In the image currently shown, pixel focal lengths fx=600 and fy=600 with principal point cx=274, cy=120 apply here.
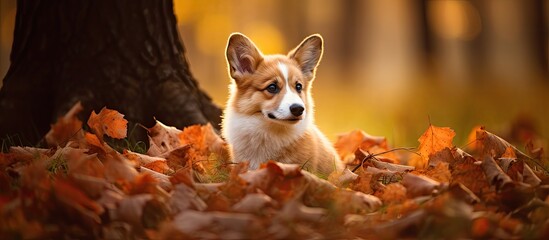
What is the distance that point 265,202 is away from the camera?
8.08 ft

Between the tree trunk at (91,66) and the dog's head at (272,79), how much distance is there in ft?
2.58

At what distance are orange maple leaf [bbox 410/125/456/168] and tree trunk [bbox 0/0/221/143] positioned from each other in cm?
180

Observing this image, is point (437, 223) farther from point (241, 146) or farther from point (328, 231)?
point (241, 146)

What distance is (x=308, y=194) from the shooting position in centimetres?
274

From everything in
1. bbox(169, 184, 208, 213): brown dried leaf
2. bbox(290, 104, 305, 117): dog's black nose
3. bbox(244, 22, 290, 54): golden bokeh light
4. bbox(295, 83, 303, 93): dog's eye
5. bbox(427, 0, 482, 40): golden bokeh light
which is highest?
bbox(295, 83, 303, 93): dog's eye

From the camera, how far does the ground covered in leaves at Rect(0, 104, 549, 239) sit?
7.43 ft

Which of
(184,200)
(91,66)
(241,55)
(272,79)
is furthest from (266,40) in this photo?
(184,200)

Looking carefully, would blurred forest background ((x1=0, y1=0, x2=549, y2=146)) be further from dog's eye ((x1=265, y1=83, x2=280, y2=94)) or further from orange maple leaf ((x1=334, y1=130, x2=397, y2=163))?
dog's eye ((x1=265, y1=83, x2=280, y2=94))

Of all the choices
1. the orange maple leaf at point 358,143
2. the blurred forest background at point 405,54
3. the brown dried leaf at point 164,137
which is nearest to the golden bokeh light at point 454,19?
the blurred forest background at point 405,54

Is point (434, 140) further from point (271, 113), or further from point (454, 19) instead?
point (454, 19)

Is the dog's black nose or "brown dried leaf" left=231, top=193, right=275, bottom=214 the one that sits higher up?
the dog's black nose

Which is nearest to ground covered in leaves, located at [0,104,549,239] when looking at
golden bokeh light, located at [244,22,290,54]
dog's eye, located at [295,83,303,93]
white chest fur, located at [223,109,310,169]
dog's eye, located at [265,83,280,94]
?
white chest fur, located at [223,109,310,169]

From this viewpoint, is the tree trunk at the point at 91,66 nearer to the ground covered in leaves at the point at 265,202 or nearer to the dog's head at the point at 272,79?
the dog's head at the point at 272,79

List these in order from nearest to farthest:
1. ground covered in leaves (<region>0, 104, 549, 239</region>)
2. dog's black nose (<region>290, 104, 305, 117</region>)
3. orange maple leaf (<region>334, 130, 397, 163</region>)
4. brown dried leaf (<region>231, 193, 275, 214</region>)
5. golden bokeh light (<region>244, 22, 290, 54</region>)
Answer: ground covered in leaves (<region>0, 104, 549, 239</region>) < brown dried leaf (<region>231, 193, 275, 214</region>) < dog's black nose (<region>290, 104, 305, 117</region>) < orange maple leaf (<region>334, 130, 397, 163</region>) < golden bokeh light (<region>244, 22, 290, 54</region>)
